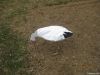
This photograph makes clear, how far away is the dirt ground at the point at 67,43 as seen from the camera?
469 centimetres

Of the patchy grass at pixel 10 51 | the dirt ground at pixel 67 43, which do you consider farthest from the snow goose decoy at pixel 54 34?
the patchy grass at pixel 10 51

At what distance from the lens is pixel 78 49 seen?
505 centimetres

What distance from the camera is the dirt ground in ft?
15.4

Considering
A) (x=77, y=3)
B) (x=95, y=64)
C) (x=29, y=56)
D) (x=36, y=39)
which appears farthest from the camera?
(x=77, y=3)

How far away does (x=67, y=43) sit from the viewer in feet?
17.3

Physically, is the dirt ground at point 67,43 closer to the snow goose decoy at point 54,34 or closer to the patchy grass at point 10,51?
the patchy grass at point 10,51

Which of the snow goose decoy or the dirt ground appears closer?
the dirt ground

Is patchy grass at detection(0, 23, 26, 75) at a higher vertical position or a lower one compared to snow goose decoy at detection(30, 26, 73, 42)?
lower

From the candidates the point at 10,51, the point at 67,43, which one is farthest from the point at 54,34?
the point at 10,51

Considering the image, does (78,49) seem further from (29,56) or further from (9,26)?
(9,26)

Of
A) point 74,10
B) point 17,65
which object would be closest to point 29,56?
point 17,65

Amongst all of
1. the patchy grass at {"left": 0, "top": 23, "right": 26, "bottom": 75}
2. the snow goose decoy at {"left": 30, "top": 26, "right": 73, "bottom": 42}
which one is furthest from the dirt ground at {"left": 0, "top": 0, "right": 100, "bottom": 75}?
the snow goose decoy at {"left": 30, "top": 26, "right": 73, "bottom": 42}

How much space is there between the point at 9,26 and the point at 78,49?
1.63 meters

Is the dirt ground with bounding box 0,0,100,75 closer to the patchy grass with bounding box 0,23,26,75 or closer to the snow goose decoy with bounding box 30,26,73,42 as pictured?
the patchy grass with bounding box 0,23,26,75
